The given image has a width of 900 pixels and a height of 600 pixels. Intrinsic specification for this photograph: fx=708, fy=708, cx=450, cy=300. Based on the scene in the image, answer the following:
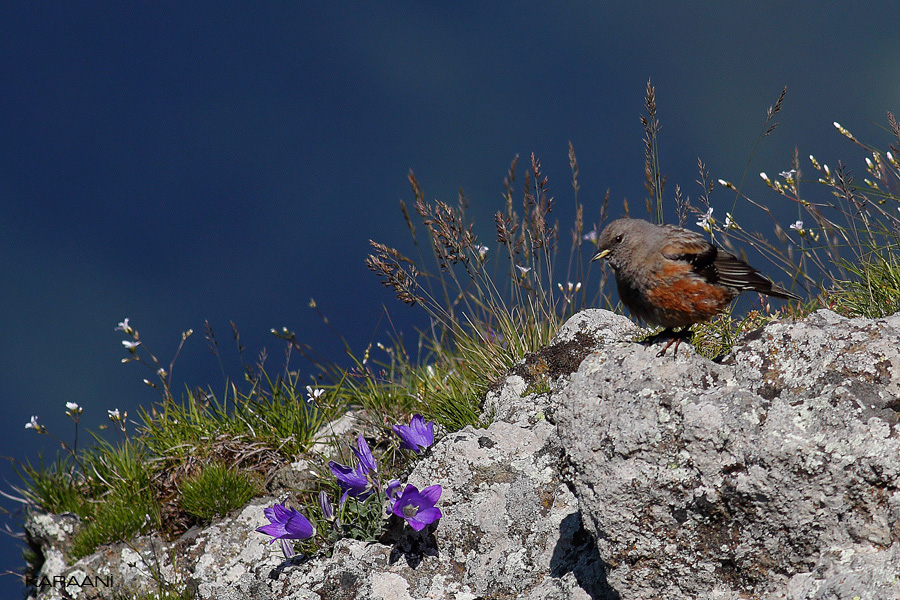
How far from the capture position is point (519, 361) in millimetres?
6875

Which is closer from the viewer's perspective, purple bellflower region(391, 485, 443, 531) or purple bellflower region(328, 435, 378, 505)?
purple bellflower region(391, 485, 443, 531)

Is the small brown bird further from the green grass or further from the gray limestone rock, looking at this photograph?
the green grass

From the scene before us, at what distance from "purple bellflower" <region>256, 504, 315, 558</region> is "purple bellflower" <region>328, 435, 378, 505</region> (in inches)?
13.1

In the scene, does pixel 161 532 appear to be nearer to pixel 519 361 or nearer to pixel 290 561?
pixel 290 561

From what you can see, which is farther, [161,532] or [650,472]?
[161,532]

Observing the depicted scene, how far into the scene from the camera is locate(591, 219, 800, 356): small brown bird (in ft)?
14.9

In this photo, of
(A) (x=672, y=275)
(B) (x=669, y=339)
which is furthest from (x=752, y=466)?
(A) (x=672, y=275)

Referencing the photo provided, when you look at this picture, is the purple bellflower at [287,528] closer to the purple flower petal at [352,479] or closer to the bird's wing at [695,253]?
the purple flower petal at [352,479]

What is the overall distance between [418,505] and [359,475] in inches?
22.3

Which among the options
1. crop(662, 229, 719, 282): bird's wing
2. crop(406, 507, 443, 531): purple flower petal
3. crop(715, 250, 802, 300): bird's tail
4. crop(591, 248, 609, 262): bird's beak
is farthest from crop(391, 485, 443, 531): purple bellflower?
crop(715, 250, 802, 300): bird's tail

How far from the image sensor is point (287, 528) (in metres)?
5.32

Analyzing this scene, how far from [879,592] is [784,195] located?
4697 mm

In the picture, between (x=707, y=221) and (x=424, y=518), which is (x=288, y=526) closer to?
(x=424, y=518)

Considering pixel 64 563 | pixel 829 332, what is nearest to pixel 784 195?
pixel 829 332
